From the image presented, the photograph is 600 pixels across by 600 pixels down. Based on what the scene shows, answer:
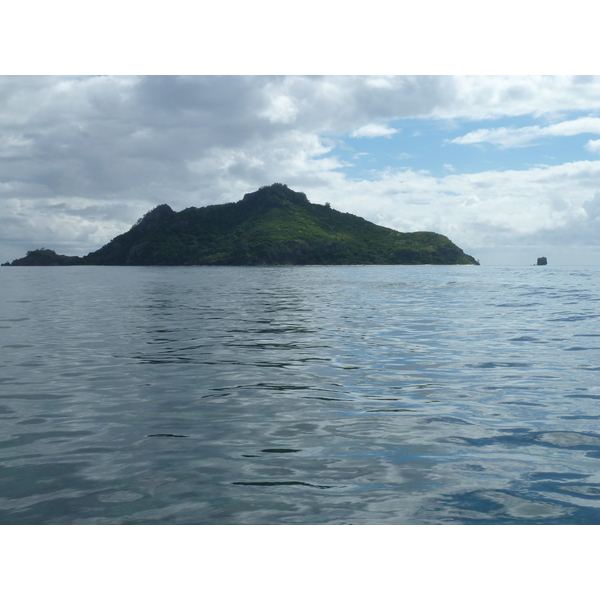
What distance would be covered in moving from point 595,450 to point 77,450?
8.06 metres

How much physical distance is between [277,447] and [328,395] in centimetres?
312

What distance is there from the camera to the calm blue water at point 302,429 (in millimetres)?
6176

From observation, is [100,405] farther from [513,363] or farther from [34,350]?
[513,363]

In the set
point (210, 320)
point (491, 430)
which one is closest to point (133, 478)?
point (491, 430)

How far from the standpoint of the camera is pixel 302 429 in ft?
29.2

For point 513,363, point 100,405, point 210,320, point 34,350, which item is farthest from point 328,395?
point 210,320

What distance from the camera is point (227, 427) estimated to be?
901 cm

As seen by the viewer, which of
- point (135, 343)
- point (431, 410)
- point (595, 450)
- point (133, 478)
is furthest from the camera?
point (135, 343)

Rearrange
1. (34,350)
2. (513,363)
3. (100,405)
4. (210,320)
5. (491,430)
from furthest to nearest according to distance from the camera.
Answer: (210,320) → (34,350) → (513,363) → (100,405) → (491,430)

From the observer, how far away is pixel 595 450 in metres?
7.70

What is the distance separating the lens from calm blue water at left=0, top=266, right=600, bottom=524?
618 centimetres

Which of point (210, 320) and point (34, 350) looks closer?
point (34, 350)

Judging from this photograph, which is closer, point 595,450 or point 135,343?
point 595,450

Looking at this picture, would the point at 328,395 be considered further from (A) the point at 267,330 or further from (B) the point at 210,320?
(B) the point at 210,320
